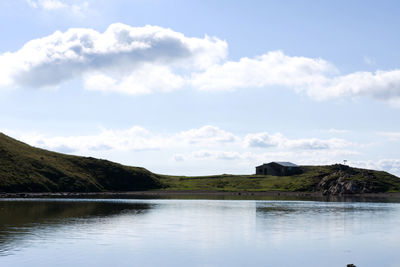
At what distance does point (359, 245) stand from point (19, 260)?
4029cm

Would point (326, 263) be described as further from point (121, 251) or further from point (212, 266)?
point (121, 251)

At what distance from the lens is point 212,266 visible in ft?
137

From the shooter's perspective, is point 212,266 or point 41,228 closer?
point 212,266

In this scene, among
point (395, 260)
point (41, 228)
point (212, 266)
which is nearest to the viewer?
point (212, 266)

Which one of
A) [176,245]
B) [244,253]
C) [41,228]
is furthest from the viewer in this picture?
[41,228]

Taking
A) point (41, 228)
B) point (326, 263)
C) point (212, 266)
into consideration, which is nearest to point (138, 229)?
point (41, 228)

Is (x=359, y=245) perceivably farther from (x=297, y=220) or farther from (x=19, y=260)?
(x=19, y=260)

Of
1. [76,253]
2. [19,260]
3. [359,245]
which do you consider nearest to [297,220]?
[359,245]

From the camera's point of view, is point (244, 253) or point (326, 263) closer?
point (326, 263)

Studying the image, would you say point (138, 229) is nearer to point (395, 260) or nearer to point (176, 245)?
point (176, 245)

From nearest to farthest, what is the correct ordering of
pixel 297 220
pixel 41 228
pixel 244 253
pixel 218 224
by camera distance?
pixel 244 253, pixel 41 228, pixel 218 224, pixel 297 220

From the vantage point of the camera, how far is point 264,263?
43656 millimetres

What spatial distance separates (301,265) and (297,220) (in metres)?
43.6

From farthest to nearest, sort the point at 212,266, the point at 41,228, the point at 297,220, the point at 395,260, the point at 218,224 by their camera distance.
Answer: the point at 297,220 → the point at 218,224 → the point at 41,228 → the point at 395,260 → the point at 212,266
